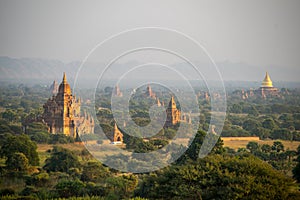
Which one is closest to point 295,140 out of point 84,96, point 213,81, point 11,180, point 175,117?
point 175,117

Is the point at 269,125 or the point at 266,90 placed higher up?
the point at 266,90

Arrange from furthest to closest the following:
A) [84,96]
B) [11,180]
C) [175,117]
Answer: [175,117] → [84,96] → [11,180]

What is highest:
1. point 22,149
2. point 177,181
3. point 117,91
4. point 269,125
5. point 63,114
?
point 117,91

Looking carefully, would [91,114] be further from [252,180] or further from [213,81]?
[252,180]

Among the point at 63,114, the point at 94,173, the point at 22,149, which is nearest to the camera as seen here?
the point at 94,173

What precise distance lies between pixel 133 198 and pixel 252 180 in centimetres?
407

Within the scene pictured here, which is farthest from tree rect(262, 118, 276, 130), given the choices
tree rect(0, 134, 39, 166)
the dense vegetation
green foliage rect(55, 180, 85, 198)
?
green foliage rect(55, 180, 85, 198)

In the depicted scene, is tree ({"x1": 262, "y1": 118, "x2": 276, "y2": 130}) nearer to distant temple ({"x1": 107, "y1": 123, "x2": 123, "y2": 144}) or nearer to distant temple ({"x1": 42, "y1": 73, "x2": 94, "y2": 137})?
distant temple ({"x1": 42, "y1": 73, "x2": 94, "y2": 137})

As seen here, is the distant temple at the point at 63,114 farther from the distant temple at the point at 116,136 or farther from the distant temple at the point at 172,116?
the distant temple at the point at 116,136

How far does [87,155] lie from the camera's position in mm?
31562

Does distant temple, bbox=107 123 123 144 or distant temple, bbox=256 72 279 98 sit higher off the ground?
distant temple, bbox=256 72 279 98

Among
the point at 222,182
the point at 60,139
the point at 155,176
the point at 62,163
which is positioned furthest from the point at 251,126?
the point at 222,182

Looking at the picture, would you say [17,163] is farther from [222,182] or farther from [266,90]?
[266,90]

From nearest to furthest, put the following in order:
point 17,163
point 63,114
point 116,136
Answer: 1. point 17,163
2. point 116,136
3. point 63,114
